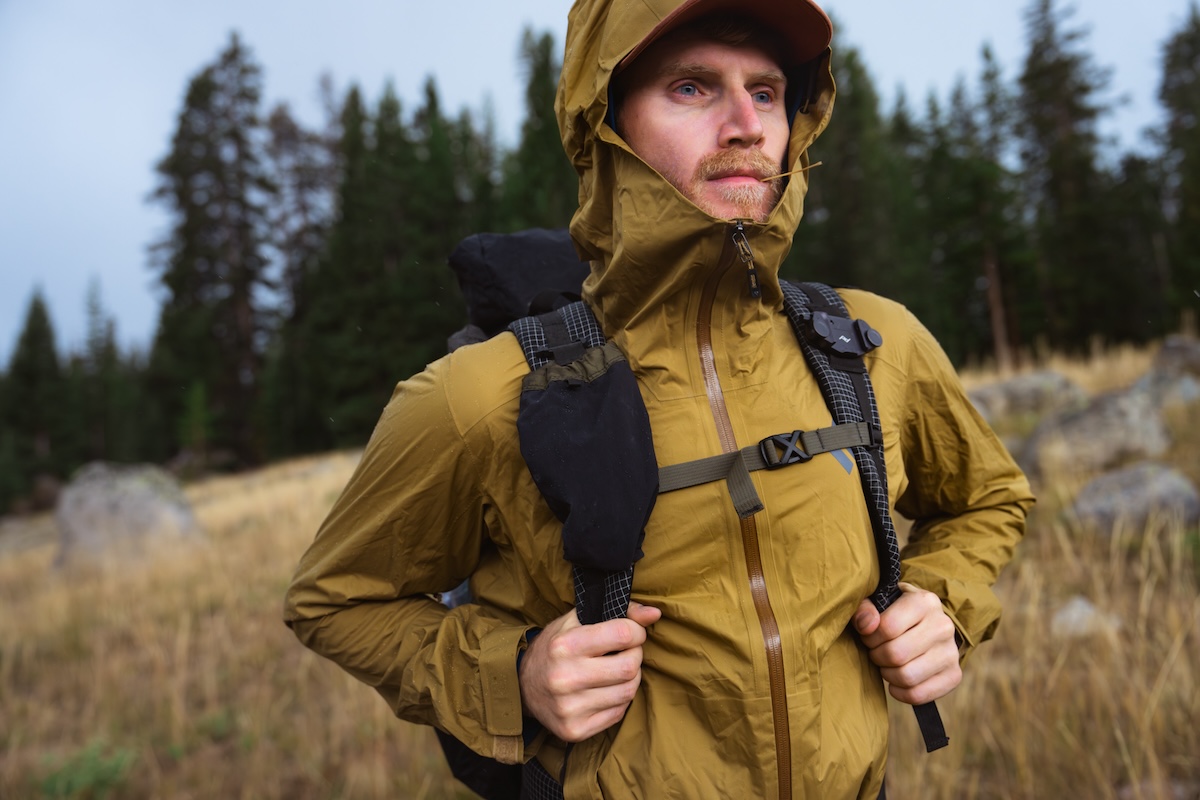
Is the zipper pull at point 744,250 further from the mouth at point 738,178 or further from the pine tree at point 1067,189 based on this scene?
the pine tree at point 1067,189

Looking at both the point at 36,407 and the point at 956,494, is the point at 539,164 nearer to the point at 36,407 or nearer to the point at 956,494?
the point at 956,494

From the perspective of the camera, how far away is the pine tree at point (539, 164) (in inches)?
835

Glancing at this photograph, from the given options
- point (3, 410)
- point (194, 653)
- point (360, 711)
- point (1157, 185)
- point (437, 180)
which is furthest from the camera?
point (3, 410)

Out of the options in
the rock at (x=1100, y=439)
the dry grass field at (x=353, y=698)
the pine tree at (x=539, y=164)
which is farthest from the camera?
the pine tree at (x=539, y=164)

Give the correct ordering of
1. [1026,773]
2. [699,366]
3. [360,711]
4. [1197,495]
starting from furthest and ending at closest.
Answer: [1197,495], [360,711], [1026,773], [699,366]

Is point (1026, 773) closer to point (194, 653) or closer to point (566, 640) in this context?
point (566, 640)

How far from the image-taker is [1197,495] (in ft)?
17.0

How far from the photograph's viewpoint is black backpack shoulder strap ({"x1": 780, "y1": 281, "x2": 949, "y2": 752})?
1.43m

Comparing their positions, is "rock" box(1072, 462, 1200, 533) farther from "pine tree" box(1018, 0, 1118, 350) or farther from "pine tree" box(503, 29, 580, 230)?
"pine tree" box(1018, 0, 1118, 350)

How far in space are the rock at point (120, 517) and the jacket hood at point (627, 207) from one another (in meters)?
11.2

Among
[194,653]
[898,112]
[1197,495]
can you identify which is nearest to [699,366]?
[1197,495]

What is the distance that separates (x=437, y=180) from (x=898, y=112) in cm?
2624

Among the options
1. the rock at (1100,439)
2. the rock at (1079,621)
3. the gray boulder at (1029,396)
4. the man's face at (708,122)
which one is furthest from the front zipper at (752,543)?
the gray boulder at (1029,396)

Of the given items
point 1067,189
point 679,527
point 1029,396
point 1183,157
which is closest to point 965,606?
point 679,527
